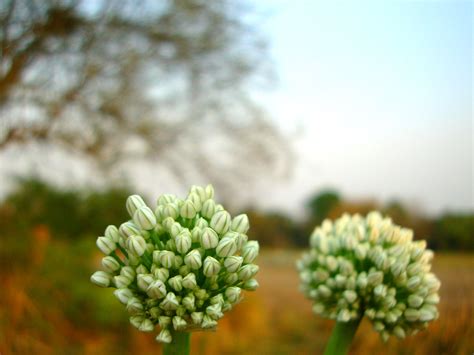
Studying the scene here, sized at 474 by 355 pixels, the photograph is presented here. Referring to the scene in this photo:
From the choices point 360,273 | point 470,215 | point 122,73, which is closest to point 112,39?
point 122,73

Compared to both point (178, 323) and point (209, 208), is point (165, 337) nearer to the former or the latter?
point (178, 323)

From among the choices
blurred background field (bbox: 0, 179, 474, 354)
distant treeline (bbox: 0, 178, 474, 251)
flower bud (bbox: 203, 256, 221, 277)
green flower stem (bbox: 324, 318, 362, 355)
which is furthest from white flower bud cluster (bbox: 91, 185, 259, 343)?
distant treeline (bbox: 0, 178, 474, 251)

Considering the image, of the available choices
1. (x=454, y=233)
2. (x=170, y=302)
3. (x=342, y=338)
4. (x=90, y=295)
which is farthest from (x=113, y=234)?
(x=90, y=295)

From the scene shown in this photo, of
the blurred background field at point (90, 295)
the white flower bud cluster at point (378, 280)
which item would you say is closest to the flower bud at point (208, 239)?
the white flower bud cluster at point (378, 280)

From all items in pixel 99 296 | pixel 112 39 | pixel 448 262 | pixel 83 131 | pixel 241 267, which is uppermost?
pixel 112 39

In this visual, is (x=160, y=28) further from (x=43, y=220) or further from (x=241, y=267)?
(x=241, y=267)
